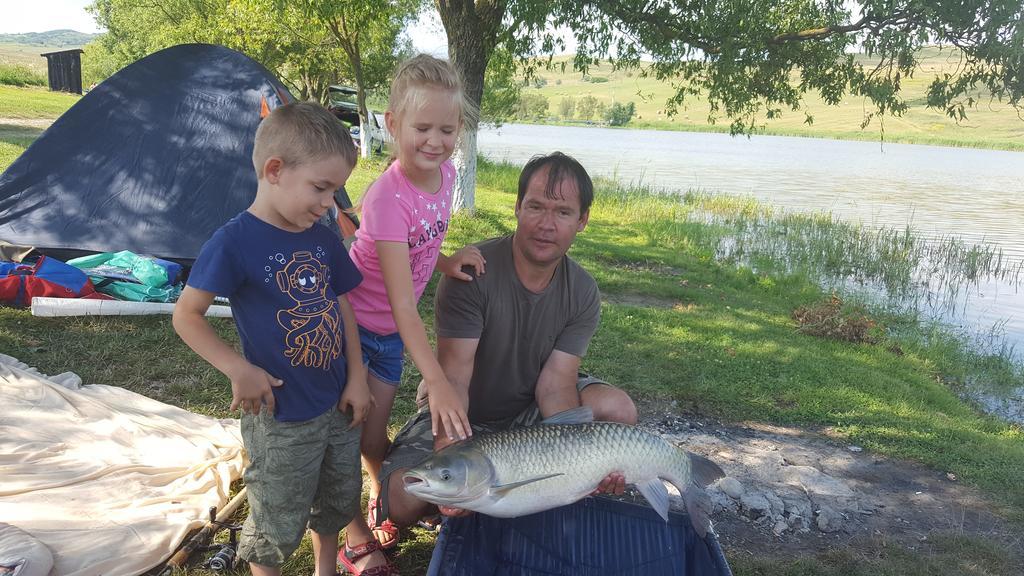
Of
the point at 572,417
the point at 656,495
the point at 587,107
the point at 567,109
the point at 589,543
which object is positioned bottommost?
the point at 589,543

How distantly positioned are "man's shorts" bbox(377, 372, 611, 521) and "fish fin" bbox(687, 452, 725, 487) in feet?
2.31

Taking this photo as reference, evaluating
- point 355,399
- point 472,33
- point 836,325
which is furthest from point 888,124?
point 355,399

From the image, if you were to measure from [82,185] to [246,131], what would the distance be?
155cm

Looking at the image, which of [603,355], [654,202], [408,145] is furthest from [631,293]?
[654,202]

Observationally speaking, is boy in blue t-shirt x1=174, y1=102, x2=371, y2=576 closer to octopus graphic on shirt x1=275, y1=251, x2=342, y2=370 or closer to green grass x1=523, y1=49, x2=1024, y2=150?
octopus graphic on shirt x1=275, y1=251, x2=342, y2=370

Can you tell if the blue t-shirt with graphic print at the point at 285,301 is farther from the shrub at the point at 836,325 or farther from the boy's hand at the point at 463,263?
the shrub at the point at 836,325

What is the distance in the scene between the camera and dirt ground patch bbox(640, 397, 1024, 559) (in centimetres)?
354

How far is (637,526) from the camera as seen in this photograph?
9.44 feet

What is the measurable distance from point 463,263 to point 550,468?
3.16ft

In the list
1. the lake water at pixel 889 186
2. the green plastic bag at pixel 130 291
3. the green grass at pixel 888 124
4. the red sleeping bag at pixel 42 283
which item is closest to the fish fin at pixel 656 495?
the green plastic bag at pixel 130 291

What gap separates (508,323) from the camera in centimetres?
309

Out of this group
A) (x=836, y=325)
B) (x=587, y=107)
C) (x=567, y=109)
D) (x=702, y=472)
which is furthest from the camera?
(x=567, y=109)

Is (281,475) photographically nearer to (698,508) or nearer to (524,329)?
(524,329)

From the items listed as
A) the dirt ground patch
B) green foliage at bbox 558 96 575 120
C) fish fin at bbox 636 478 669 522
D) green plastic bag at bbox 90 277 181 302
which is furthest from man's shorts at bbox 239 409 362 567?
green foliage at bbox 558 96 575 120
